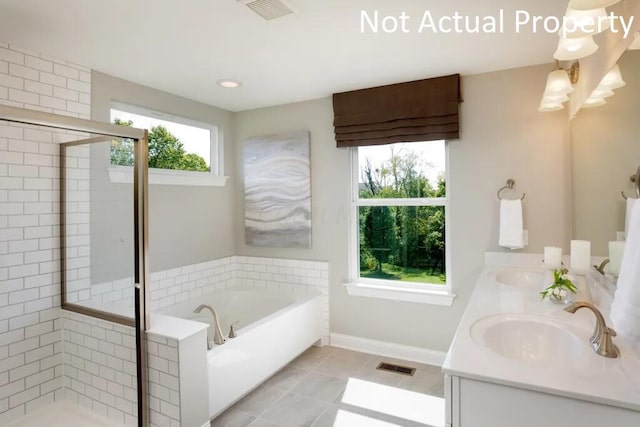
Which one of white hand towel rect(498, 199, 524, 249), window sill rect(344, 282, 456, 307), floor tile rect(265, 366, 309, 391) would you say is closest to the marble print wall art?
window sill rect(344, 282, 456, 307)

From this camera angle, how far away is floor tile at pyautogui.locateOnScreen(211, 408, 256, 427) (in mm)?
2344

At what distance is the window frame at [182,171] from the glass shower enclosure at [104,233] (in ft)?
0.28

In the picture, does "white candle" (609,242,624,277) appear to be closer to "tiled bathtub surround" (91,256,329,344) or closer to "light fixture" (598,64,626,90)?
"light fixture" (598,64,626,90)

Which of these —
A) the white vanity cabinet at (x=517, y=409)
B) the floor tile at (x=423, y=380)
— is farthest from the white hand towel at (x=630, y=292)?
the floor tile at (x=423, y=380)

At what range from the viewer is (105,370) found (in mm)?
2221

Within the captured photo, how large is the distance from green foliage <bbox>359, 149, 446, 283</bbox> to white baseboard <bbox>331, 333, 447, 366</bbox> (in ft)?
1.95

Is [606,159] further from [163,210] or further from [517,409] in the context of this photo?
[163,210]

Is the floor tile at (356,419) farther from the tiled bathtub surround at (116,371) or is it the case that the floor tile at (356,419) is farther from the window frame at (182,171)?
the window frame at (182,171)

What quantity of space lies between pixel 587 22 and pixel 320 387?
2.66 meters

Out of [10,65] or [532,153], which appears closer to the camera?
[10,65]

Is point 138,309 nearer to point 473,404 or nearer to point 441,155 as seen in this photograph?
point 473,404

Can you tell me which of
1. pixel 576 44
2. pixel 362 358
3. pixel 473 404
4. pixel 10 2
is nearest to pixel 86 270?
pixel 10 2

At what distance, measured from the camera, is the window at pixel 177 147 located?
311cm

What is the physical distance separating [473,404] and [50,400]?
253 centimetres
